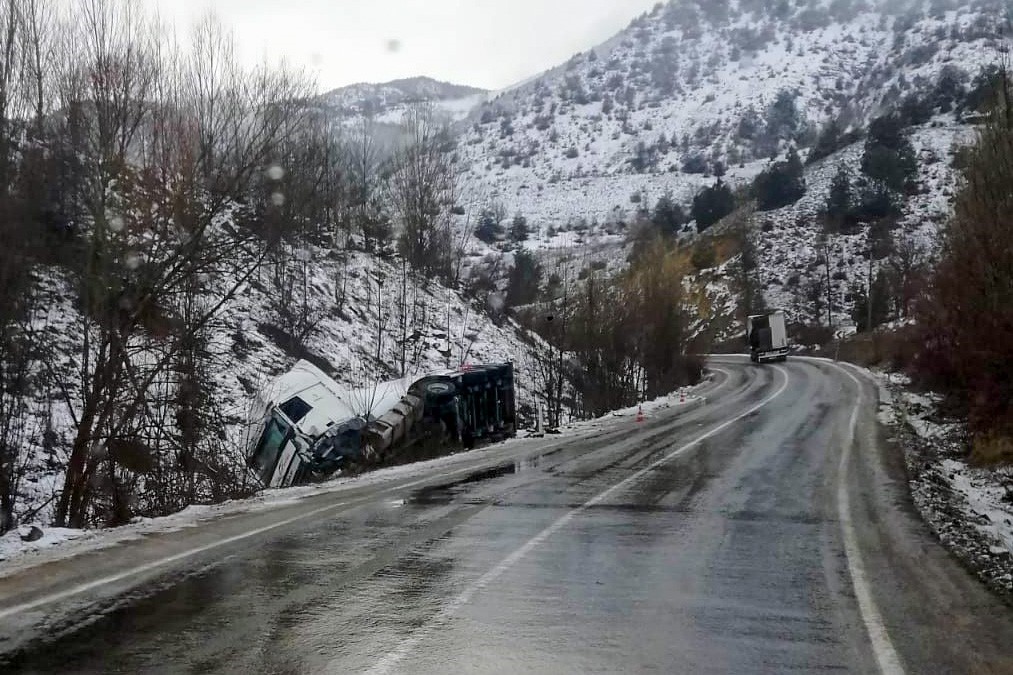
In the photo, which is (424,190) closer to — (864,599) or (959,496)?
(959,496)

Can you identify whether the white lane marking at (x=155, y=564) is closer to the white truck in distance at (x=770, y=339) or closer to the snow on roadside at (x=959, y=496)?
the snow on roadside at (x=959, y=496)

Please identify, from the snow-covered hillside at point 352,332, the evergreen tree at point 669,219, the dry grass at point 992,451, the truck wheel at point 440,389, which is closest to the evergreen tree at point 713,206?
the evergreen tree at point 669,219

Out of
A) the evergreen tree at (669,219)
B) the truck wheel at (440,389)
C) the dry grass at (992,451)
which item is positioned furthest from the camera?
the evergreen tree at (669,219)

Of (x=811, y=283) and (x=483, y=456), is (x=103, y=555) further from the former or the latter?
(x=811, y=283)

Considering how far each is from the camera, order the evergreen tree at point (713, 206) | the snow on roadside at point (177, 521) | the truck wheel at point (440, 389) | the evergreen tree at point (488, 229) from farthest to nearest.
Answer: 1. the evergreen tree at point (488, 229)
2. the evergreen tree at point (713, 206)
3. the truck wheel at point (440, 389)
4. the snow on roadside at point (177, 521)

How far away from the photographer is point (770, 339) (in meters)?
64.0

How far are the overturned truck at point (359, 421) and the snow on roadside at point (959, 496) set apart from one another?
10.5 metres

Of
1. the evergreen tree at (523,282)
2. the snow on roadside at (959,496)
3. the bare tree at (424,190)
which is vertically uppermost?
the bare tree at (424,190)

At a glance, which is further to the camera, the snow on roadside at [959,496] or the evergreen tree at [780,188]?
the evergreen tree at [780,188]

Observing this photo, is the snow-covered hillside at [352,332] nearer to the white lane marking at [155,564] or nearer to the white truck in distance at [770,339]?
the white lane marking at [155,564]

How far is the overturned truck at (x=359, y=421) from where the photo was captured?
1842 cm

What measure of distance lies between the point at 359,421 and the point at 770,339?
1999 inches

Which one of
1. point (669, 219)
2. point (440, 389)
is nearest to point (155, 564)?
point (440, 389)

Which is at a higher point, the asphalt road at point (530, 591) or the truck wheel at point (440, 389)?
the truck wheel at point (440, 389)
